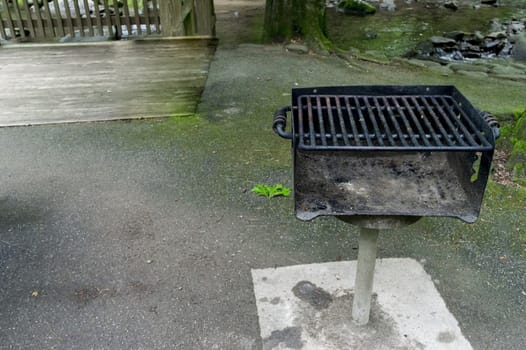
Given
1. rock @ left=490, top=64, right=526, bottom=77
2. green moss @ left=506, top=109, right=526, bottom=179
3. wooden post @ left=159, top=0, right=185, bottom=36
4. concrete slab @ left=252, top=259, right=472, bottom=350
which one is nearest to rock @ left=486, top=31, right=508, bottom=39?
rock @ left=490, top=64, right=526, bottom=77

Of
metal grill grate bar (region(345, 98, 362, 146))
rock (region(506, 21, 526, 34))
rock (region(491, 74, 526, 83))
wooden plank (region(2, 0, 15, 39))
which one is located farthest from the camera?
rock (region(506, 21, 526, 34))

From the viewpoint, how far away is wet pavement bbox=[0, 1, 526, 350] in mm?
2344

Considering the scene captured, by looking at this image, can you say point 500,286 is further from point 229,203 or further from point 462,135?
point 229,203

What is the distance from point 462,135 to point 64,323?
212cm

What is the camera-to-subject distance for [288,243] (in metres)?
2.91

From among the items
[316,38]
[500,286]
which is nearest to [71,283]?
[500,286]

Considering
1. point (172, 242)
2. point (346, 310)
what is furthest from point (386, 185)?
point (172, 242)

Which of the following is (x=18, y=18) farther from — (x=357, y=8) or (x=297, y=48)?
(x=357, y=8)

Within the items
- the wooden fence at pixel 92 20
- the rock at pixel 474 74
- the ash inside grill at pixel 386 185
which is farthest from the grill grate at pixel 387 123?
the wooden fence at pixel 92 20

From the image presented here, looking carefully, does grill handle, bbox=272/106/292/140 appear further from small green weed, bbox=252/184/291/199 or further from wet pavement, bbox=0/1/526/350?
small green weed, bbox=252/184/291/199

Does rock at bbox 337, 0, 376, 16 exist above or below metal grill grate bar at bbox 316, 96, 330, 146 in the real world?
below

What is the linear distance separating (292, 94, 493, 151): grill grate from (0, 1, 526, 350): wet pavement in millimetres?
1045

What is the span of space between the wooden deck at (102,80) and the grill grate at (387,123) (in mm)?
3021

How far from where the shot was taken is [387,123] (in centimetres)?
206
